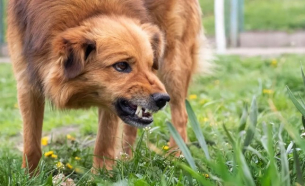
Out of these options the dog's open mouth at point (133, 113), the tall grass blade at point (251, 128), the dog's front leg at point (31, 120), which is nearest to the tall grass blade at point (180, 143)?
the tall grass blade at point (251, 128)

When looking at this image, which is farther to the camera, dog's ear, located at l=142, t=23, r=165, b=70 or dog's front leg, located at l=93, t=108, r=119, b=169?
dog's front leg, located at l=93, t=108, r=119, b=169

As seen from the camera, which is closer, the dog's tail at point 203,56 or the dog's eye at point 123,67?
the dog's eye at point 123,67

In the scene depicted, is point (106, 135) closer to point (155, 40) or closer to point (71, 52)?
point (155, 40)

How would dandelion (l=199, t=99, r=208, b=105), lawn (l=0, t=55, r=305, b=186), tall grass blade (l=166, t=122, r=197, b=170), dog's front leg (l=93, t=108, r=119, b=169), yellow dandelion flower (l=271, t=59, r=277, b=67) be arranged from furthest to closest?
yellow dandelion flower (l=271, t=59, r=277, b=67) → dandelion (l=199, t=99, r=208, b=105) → dog's front leg (l=93, t=108, r=119, b=169) → tall grass blade (l=166, t=122, r=197, b=170) → lawn (l=0, t=55, r=305, b=186)

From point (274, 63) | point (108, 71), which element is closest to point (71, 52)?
point (108, 71)

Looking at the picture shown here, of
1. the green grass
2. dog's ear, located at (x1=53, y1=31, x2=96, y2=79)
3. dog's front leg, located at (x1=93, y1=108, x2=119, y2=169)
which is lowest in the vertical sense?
the green grass

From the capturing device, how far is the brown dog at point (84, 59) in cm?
363

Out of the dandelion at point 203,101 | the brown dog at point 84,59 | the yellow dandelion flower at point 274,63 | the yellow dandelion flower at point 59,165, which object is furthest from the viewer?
the yellow dandelion flower at point 274,63

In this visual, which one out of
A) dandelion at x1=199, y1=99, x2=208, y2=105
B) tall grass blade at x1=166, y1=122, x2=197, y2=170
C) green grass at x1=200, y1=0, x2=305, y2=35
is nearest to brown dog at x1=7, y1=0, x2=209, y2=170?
tall grass blade at x1=166, y1=122, x2=197, y2=170

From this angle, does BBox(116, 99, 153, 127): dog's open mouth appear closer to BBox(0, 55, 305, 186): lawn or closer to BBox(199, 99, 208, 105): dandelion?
BBox(0, 55, 305, 186): lawn

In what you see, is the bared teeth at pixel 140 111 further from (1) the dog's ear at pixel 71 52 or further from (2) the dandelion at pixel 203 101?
(2) the dandelion at pixel 203 101

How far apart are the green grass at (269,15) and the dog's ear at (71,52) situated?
9724 mm

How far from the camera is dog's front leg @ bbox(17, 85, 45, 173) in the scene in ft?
13.5

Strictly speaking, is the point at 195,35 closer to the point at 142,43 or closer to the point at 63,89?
the point at 142,43
